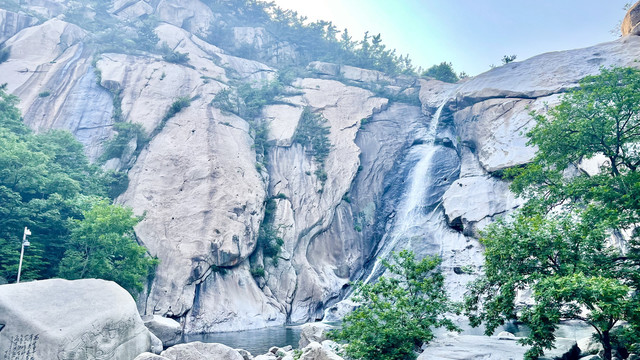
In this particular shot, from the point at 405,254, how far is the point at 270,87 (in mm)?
40394

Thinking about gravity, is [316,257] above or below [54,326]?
below

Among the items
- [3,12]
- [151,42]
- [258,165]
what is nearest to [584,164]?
[258,165]

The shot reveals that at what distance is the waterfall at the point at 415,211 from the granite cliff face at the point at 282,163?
0.60ft

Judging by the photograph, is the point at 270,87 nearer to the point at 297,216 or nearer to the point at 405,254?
the point at 297,216

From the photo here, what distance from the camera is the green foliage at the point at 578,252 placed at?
→ 732cm

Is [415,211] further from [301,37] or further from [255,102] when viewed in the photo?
[301,37]

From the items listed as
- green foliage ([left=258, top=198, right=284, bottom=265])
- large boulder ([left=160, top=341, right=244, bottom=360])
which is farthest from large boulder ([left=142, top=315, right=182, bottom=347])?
green foliage ([left=258, top=198, right=284, bottom=265])

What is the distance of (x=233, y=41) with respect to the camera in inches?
2384

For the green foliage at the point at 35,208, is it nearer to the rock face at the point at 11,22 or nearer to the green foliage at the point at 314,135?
the green foliage at the point at 314,135

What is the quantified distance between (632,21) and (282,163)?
124 feet

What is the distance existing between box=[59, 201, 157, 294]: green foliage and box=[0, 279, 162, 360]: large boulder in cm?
918

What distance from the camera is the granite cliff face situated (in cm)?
2897

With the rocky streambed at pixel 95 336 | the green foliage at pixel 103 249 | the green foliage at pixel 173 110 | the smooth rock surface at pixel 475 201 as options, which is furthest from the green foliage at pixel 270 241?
the rocky streambed at pixel 95 336

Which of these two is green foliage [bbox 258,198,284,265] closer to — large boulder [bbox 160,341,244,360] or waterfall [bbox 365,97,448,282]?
waterfall [bbox 365,97,448,282]
